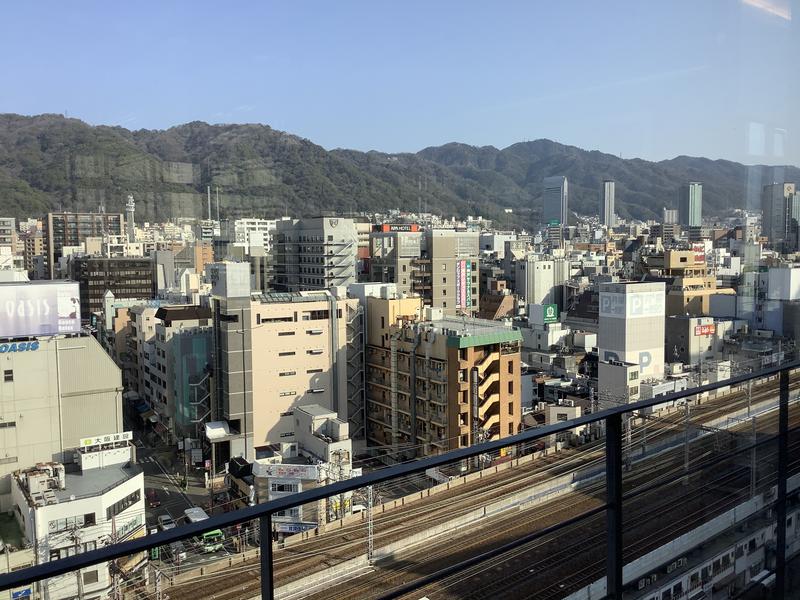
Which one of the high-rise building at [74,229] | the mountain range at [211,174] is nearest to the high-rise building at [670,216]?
the mountain range at [211,174]

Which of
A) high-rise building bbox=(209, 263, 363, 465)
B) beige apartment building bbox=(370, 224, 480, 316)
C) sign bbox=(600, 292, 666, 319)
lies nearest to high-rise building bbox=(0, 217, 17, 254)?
beige apartment building bbox=(370, 224, 480, 316)

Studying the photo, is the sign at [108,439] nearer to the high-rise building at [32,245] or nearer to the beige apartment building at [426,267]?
the beige apartment building at [426,267]

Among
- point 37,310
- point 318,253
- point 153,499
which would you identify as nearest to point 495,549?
point 153,499

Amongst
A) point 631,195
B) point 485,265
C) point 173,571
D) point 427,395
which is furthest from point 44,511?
point 631,195

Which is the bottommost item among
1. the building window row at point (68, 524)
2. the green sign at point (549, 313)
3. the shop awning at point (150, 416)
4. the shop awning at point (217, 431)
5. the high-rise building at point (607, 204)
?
the shop awning at point (150, 416)

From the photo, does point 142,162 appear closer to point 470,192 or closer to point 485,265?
point 485,265

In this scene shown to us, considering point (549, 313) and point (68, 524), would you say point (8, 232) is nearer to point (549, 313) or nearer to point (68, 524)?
point (549, 313)
